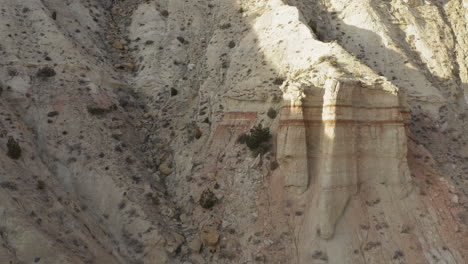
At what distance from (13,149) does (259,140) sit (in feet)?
41.6

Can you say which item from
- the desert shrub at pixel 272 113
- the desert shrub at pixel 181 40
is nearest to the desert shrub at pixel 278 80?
the desert shrub at pixel 272 113

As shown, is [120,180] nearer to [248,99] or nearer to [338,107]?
[248,99]

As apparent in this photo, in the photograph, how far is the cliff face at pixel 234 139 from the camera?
2084 centimetres

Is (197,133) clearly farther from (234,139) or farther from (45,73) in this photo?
(45,73)

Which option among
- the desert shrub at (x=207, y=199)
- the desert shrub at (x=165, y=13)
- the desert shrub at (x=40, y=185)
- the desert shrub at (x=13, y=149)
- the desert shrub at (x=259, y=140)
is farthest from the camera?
the desert shrub at (x=165, y=13)

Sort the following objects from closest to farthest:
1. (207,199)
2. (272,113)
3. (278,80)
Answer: (207,199), (272,113), (278,80)

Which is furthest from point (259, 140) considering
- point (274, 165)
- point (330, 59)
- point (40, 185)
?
point (40, 185)

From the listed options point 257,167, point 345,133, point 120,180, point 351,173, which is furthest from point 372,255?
point 120,180

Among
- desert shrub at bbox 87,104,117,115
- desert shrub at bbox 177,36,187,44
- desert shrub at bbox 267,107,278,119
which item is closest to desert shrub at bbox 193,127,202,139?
desert shrub at bbox 267,107,278,119

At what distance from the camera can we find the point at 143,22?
36438mm

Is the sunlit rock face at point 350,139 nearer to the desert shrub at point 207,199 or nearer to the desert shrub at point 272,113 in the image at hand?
the desert shrub at point 272,113

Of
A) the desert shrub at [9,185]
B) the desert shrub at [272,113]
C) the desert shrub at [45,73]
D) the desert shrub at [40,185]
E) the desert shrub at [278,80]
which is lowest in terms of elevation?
the desert shrub at [40,185]

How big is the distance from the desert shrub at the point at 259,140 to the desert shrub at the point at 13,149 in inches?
470

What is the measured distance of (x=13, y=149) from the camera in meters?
21.9
